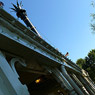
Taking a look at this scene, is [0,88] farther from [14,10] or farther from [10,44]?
[14,10]

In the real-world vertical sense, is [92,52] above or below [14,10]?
below

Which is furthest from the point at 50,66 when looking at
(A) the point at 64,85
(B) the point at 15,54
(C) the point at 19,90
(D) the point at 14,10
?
(D) the point at 14,10

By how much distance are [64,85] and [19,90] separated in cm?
327

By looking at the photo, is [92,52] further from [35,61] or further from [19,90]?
[19,90]

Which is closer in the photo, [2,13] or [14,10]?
[2,13]

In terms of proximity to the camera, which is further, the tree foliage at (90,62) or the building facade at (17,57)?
the tree foliage at (90,62)

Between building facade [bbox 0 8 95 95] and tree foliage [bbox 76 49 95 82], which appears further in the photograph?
tree foliage [bbox 76 49 95 82]

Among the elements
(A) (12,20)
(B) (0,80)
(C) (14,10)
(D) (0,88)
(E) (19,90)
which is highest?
(C) (14,10)

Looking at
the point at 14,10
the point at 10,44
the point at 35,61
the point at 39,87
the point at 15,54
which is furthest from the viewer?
the point at 14,10

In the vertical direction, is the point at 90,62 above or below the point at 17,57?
below

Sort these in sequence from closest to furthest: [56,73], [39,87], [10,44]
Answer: [10,44], [56,73], [39,87]

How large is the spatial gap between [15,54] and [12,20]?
1173 millimetres

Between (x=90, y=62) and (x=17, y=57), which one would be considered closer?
(x=17, y=57)

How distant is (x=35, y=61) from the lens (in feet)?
14.1
